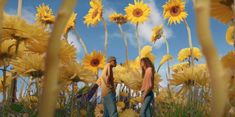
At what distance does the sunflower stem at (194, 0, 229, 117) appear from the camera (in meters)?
0.32

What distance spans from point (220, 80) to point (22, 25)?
1.62m

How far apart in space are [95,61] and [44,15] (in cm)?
93

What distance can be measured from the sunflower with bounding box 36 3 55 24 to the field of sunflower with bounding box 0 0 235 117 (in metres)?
0.01

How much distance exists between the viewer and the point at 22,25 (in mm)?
1863

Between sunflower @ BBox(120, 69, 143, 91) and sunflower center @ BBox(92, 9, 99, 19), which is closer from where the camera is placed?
sunflower @ BBox(120, 69, 143, 91)

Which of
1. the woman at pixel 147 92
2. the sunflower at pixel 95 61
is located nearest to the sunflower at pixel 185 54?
the sunflower at pixel 95 61

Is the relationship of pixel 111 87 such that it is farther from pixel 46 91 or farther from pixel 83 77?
pixel 46 91

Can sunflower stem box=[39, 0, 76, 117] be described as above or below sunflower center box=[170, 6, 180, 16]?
below

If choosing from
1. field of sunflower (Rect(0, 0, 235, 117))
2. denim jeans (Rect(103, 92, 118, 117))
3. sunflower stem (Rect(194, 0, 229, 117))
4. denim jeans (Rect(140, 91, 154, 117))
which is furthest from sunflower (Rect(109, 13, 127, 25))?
sunflower stem (Rect(194, 0, 229, 117))

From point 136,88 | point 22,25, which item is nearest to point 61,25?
point 22,25

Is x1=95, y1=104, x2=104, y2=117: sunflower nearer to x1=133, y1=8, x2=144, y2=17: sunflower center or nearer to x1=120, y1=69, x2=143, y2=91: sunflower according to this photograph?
x1=120, y1=69, x2=143, y2=91: sunflower

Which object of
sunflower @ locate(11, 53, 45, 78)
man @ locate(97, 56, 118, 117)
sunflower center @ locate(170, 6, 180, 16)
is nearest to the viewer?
sunflower @ locate(11, 53, 45, 78)

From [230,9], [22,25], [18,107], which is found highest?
[22,25]

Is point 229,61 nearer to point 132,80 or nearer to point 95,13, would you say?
point 132,80
